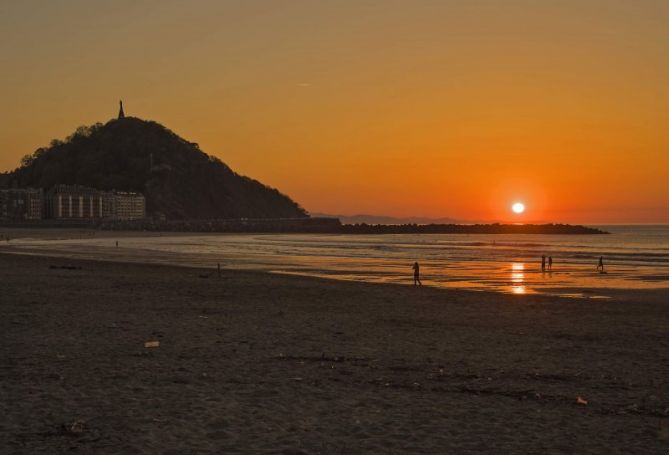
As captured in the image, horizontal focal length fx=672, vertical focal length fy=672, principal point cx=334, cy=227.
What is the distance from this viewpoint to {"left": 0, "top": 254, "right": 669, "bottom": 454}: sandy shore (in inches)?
319

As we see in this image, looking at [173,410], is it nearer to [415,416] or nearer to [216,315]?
[415,416]

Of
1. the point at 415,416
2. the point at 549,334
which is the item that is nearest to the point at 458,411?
the point at 415,416

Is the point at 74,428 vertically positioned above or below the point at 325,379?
above

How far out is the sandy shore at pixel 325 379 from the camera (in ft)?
26.6

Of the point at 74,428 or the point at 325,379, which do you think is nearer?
the point at 74,428

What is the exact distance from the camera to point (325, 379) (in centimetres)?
1138

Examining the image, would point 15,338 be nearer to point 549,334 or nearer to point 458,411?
point 458,411

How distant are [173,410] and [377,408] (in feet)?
9.27

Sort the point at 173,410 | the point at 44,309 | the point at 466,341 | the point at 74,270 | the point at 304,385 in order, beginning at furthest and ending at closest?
the point at 74,270, the point at 44,309, the point at 466,341, the point at 304,385, the point at 173,410

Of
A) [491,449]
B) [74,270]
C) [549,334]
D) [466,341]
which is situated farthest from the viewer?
[74,270]

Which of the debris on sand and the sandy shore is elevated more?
the debris on sand

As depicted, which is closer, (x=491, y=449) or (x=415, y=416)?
(x=491, y=449)

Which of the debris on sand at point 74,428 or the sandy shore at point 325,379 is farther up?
the debris on sand at point 74,428

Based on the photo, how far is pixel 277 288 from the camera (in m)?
29.2
